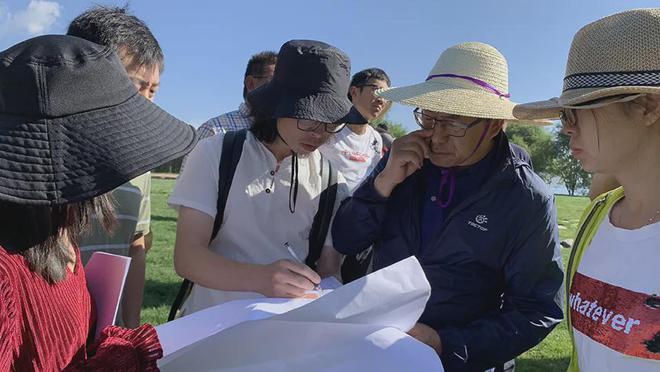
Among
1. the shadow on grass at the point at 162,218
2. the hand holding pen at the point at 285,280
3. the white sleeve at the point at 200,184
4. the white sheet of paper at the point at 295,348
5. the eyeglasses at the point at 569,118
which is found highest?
the eyeglasses at the point at 569,118

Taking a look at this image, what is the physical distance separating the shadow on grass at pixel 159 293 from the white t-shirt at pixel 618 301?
17.6 feet

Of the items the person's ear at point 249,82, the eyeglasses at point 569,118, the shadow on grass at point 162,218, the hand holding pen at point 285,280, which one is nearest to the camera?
the eyeglasses at point 569,118

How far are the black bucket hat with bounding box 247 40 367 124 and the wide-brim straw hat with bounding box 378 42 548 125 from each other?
234 millimetres

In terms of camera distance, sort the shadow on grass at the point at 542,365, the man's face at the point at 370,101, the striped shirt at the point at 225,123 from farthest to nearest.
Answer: the man's face at the point at 370,101 → the shadow on grass at the point at 542,365 → the striped shirt at the point at 225,123

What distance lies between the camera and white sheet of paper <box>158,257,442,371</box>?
4.15 ft

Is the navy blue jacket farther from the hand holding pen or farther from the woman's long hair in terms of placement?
the woman's long hair

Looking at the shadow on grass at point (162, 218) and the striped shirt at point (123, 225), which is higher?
the striped shirt at point (123, 225)

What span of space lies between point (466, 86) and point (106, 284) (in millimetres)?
1437

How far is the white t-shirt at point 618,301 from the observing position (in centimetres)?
141

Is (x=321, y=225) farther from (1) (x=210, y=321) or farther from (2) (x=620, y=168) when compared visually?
(2) (x=620, y=168)

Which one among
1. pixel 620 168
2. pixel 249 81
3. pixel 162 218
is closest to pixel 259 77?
pixel 249 81

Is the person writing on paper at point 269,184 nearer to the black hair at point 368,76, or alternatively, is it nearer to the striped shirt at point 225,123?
the striped shirt at point 225,123

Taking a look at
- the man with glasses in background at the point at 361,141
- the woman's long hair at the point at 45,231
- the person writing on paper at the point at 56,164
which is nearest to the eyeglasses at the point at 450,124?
the person writing on paper at the point at 56,164

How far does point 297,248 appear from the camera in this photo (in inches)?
85.1
